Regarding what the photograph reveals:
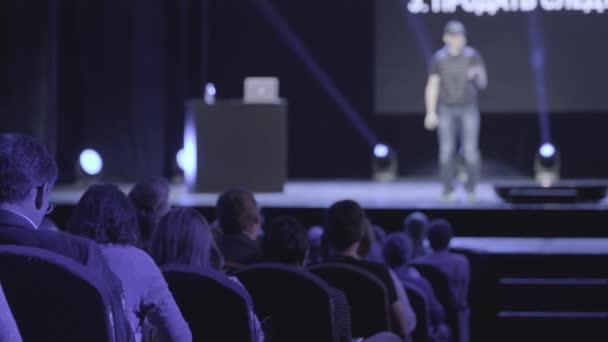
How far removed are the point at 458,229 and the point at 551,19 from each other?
157 inches

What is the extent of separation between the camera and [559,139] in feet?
34.7

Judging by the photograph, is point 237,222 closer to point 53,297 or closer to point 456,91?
point 53,297

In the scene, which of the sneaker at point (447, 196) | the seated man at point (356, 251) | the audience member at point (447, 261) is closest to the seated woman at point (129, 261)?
the seated man at point (356, 251)

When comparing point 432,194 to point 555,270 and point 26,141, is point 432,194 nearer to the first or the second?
point 555,270

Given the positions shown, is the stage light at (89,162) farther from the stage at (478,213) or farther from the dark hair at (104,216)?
the dark hair at (104,216)

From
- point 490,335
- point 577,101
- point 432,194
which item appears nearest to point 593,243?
point 490,335

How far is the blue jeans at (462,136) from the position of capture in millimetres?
7281

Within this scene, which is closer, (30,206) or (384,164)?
(30,206)

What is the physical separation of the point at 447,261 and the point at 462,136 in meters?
2.76

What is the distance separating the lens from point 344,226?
3367 mm

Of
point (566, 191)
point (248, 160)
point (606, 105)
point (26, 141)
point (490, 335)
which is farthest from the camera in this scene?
point (606, 105)

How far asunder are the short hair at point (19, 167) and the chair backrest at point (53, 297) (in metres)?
0.15

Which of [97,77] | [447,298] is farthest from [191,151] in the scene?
[447,298]

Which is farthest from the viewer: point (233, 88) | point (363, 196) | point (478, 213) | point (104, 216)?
point (233, 88)
